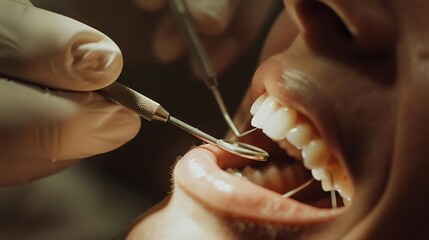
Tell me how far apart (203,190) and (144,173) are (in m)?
0.32

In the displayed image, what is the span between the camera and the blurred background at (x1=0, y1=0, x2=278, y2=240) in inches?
40.6

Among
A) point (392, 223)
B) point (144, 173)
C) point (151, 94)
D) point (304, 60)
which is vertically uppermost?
point (304, 60)

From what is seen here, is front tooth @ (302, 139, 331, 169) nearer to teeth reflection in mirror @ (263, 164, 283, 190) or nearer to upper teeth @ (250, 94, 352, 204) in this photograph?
upper teeth @ (250, 94, 352, 204)

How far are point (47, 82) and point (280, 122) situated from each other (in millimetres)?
289

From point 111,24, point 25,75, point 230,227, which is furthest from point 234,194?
point 111,24

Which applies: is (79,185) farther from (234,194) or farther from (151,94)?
(234,194)

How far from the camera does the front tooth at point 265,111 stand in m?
0.81

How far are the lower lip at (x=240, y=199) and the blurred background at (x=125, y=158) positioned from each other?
214mm

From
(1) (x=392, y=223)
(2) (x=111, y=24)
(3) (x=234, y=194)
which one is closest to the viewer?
(1) (x=392, y=223)

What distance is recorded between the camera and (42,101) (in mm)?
804

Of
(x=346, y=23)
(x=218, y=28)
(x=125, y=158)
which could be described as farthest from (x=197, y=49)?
(x=346, y=23)

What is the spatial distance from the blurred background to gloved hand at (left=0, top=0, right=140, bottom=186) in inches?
7.8

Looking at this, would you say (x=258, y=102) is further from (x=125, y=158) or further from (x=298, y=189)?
(x=125, y=158)

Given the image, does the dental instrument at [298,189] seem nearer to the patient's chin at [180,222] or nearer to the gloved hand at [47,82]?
the patient's chin at [180,222]
